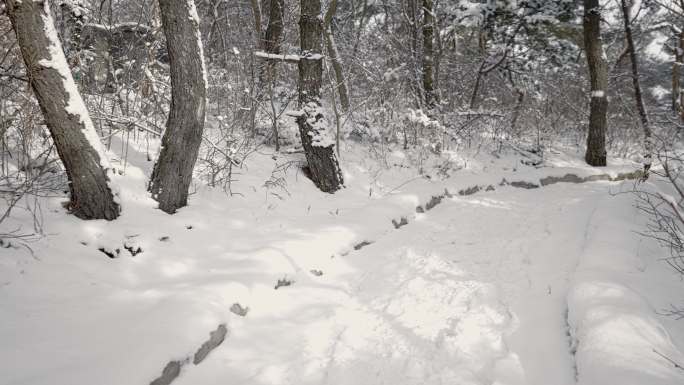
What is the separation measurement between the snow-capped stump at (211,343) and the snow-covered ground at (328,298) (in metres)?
0.05

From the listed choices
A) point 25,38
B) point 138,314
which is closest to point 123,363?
point 138,314

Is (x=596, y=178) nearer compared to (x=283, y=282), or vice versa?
(x=283, y=282)

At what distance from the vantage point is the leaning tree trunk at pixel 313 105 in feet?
18.3

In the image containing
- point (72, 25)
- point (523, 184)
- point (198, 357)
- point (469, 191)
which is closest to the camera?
point (198, 357)

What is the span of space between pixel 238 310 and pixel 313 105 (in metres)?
3.51

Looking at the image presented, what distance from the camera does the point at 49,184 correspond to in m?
3.66

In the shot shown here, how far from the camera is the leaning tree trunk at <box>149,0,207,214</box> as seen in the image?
3809mm

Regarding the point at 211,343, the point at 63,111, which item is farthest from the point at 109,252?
the point at 211,343

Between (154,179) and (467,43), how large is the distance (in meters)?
12.8

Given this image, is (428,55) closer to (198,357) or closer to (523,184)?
(523,184)

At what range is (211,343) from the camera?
2.66 m

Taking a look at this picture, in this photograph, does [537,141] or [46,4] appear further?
[537,141]

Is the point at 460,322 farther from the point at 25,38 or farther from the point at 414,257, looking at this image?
the point at 25,38

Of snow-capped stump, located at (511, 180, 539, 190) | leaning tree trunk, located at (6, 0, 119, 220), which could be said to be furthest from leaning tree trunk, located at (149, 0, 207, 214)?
snow-capped stump, located at (511, 180, 539, 190)
